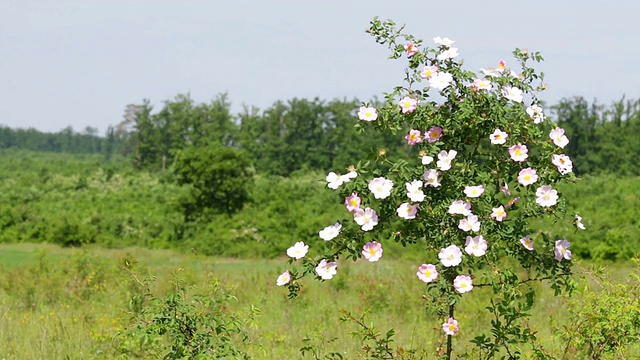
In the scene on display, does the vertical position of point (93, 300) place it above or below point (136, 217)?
below

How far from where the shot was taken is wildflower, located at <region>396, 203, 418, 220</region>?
409 centimetres

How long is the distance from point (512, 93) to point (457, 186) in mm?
684

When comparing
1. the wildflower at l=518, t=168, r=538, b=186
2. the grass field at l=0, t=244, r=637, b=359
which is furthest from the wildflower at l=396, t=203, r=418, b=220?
the grass field at l=0, t=244, r=637, b=359

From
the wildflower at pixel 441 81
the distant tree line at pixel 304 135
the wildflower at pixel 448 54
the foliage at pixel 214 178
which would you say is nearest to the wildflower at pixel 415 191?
the wildflower at pixel 441 81

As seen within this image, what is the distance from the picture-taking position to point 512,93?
434 centimetres

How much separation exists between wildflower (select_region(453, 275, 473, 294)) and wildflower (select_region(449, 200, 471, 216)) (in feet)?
1.19

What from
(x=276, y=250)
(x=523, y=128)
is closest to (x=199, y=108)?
(x=276, y=250)

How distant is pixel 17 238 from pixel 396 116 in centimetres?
1985

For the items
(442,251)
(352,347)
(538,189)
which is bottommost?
(352,347)

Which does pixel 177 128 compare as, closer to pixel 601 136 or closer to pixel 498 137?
pixel 601 136

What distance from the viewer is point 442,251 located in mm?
4016

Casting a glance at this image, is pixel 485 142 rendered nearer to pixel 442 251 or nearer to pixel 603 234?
pixel 442 251

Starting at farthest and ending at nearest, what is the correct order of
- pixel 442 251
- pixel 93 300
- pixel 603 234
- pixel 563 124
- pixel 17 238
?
pixel 563 124 < pixel 17 238 < pixel 603 234 < pixel 93 300 < pixel 442 251

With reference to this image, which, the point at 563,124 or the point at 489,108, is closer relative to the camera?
the point at 489,108
